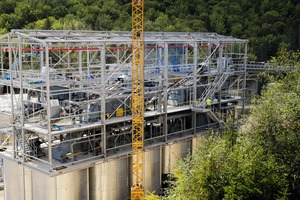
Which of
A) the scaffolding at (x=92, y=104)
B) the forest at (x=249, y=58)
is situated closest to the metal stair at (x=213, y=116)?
the scaffolding at (x=92, y=104)

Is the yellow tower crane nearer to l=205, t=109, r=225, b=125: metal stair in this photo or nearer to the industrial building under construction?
the industrial building under construction

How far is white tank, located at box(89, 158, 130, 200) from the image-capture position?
30.5 metres

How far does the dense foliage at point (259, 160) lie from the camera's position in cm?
2211

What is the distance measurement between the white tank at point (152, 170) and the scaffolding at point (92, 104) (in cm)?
93

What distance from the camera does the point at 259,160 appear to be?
22969mm

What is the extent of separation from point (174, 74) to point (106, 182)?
1412 centimetres

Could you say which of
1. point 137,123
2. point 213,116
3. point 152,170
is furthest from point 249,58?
point 137,123

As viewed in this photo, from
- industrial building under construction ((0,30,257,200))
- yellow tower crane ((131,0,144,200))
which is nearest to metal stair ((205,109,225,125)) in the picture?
industrial building under construction ((0,30,257,200))

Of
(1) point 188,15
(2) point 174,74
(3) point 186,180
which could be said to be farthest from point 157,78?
(1) point 188,15

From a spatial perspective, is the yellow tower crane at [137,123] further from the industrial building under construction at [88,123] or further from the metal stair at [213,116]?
the metal stair at [213,116]

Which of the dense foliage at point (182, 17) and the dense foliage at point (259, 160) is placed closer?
the dense foliage at point (259, 160)

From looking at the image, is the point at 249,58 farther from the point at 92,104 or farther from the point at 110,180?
the point at 110,180

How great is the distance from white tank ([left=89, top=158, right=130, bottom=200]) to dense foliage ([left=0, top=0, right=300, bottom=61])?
146 feet

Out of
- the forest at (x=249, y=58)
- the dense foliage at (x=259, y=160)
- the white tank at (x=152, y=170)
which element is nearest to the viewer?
the dense foliage at (x=259, y=160)
